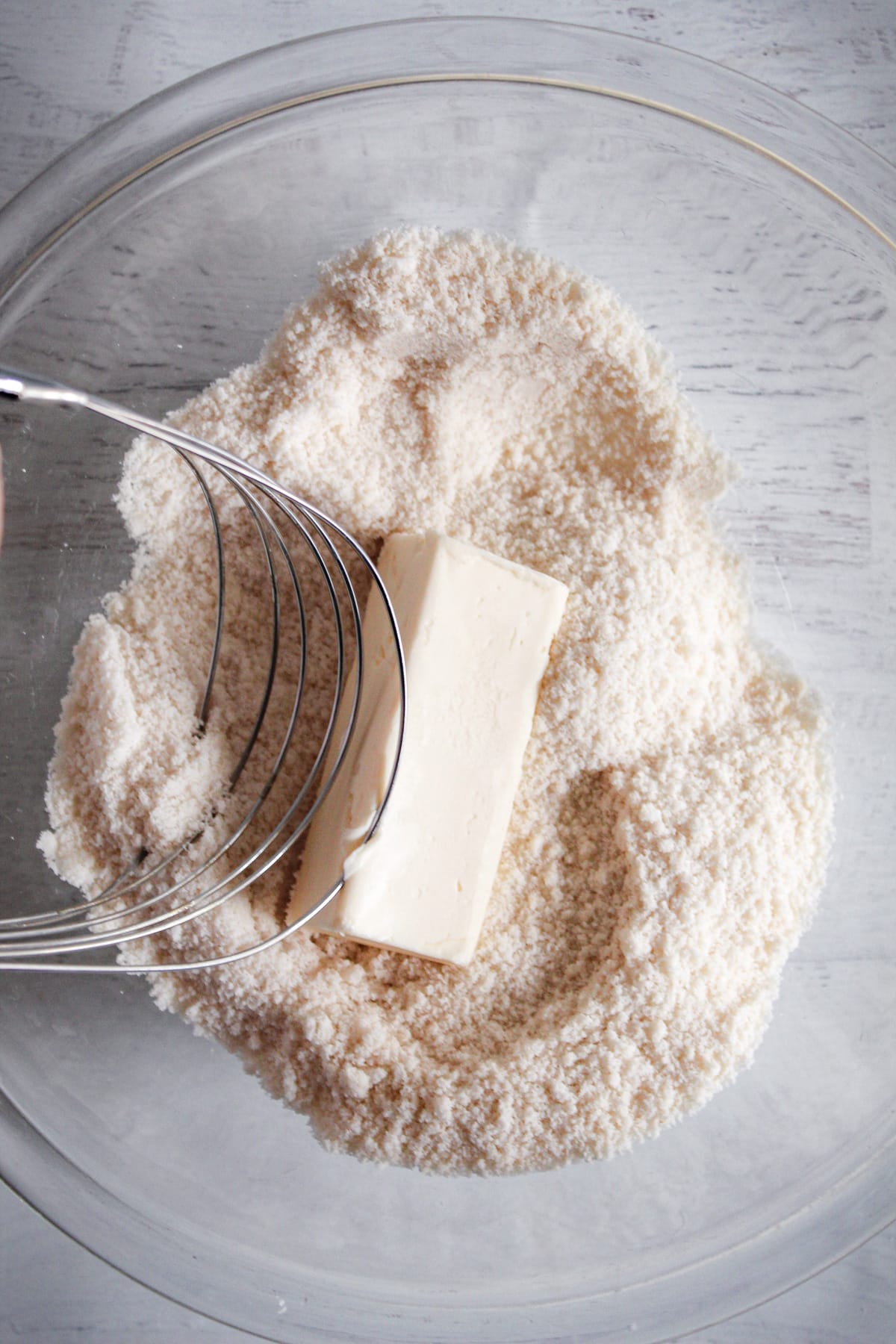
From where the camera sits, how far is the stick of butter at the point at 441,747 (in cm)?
67

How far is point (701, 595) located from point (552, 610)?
14cm

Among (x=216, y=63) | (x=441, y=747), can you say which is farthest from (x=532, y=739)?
(x=216, y=63)

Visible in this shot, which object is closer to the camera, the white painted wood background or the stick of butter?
the stick of butter

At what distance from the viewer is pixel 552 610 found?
0.70 metres

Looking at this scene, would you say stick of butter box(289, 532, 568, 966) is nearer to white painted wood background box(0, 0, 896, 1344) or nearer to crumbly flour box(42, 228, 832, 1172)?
crumbly flour box(42, 228, 832, 1172)

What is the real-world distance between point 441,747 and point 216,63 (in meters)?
0.64

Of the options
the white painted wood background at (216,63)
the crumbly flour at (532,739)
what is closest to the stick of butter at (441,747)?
the crumbly flour at (532,739)

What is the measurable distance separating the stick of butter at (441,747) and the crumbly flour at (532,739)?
47 millimetres

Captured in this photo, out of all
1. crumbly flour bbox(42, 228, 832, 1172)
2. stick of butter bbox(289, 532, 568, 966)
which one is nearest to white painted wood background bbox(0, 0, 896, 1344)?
crumbly flour bbox(42, 228, 832, 1172)

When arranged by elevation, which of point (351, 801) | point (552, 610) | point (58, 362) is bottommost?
point (351, 801)

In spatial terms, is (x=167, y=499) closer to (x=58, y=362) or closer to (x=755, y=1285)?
(x=58, y=362)

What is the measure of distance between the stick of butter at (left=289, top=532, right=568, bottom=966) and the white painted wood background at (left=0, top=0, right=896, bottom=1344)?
0.43 metres

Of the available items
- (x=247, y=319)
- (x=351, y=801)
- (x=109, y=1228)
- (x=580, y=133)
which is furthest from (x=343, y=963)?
(x=580, y=133)

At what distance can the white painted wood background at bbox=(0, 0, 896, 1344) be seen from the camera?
0.81 m
